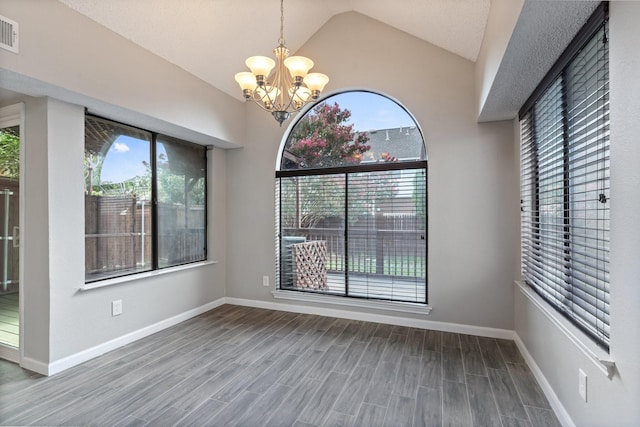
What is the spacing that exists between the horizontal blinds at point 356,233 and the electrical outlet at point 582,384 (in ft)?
6.06

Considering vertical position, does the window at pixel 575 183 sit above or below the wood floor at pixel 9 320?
above

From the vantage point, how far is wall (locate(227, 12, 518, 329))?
3.18 m

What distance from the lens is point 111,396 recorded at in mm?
2186

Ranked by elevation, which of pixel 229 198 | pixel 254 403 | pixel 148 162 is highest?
pixel 148 162

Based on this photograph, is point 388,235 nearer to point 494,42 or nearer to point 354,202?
point 354,202

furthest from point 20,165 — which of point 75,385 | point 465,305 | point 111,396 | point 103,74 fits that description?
point 465,305

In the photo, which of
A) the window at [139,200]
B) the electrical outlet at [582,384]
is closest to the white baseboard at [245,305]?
the window at [139,200]

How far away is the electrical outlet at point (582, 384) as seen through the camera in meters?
1.63

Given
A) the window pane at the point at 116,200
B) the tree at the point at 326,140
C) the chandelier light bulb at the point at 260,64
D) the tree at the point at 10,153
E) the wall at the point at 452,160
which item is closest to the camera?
the chandelier light bulb at the point at 260,64

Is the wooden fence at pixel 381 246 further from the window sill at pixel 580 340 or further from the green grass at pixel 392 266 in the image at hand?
the window sill at pixel 580 340

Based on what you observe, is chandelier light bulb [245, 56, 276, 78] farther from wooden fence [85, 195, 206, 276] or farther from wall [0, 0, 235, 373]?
wooden fence [85, 195, 206, 276]

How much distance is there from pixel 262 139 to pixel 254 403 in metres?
3.10

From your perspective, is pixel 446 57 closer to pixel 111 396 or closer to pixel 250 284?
pixel 250 284

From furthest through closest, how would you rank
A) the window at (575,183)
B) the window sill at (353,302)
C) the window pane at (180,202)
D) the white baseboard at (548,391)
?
the window pane at (180,202)
the window sill at (353,302)
the white baseboard at (548,391)
the window at (575,183)
